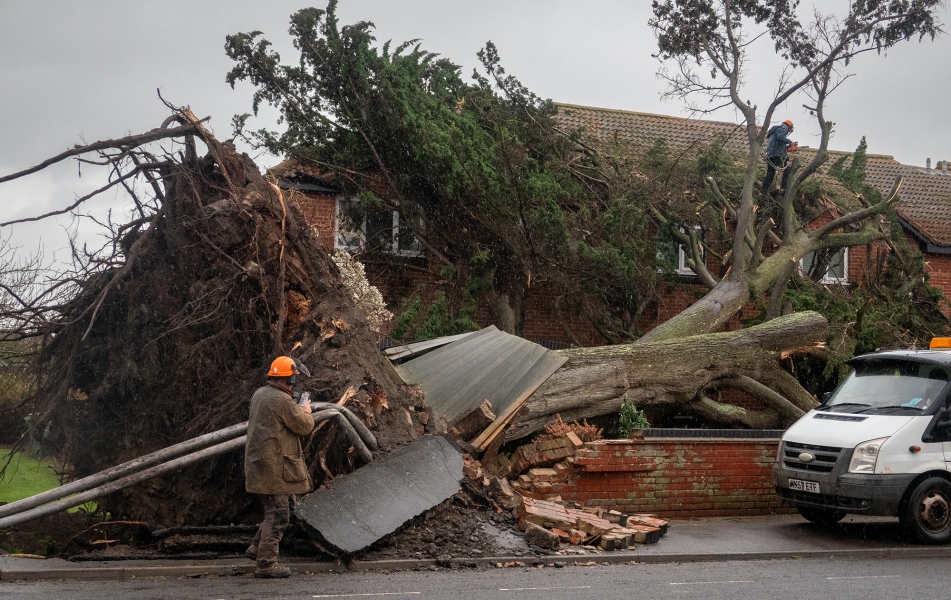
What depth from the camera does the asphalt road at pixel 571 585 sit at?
243 inches

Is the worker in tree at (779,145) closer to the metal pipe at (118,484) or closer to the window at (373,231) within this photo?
the window at (373,231)

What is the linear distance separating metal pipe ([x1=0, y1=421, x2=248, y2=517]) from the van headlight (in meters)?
6.30

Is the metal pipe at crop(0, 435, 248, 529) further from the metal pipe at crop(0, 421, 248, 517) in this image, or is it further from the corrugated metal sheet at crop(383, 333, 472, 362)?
the corrugated metal sheet at crop(383, 333, 472, 362)

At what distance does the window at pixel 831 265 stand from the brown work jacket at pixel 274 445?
14.2 meters

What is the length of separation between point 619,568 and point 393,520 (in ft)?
6.76

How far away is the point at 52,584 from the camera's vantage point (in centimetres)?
639

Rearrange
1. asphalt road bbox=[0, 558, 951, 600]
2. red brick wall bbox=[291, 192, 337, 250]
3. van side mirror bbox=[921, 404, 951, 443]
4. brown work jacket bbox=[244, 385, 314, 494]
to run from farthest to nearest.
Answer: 1. red brick wall bbox=[291, 192, 337, 250]
2. van side mirror bbox=[921, 404, 951, 443]
3. brown work jacket bbox=[244, 385, 314, 494]
4. asphalt road bbox=[0, 558, 951, 600]

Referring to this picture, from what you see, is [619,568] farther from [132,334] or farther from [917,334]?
[917,334]

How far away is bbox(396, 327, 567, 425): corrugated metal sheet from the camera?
10.6 meters

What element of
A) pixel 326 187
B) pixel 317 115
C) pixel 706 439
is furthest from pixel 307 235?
pixel 326 187


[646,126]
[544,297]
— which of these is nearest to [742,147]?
[646,126]

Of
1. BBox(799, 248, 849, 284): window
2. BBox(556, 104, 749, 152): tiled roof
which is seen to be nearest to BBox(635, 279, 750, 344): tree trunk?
BBox(799, 248, 849, 284): window

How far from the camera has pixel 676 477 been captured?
1085 centimetres

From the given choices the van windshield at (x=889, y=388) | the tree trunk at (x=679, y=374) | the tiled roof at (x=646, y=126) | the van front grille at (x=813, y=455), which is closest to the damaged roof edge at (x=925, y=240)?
the tiled roof at (x=646, y=126)
